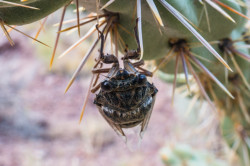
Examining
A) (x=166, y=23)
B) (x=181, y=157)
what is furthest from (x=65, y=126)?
(x=166, y=23)

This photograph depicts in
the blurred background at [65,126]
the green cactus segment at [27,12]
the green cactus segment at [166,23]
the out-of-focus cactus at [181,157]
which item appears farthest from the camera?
the blurred background at [65,126]

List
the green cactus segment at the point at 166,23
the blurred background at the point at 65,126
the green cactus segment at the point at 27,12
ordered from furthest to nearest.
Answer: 1. the blurred background at the point at 65,126
2. the green cactus segment at the point at 166,23
3. the green cactus segment at the point at 27,12

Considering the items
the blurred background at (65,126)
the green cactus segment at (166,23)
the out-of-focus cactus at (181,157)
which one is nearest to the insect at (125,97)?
the green cactus segment at (166,23)

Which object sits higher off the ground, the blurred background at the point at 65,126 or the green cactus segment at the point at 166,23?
the green cactus segment at the point at 166,23

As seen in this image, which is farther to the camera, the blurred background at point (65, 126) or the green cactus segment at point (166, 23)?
the blurred background at point (65, 126)

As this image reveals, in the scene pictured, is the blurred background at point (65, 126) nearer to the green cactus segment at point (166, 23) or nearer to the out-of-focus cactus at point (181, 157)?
the out-of-focus cactus at point (181, 157)

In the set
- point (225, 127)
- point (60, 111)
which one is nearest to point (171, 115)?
point (60, 111)

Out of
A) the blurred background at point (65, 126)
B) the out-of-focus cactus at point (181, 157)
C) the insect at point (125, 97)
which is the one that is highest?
the insect at point (125, 97)
